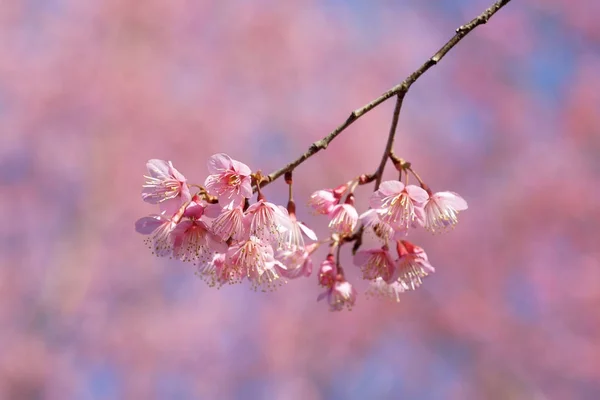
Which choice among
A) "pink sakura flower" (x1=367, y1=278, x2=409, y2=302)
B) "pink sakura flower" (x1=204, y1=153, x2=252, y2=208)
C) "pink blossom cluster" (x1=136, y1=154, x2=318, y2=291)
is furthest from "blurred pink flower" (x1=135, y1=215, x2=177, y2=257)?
"pink sakura flower" (x1=367, y1=278, x2=409, y2=302)

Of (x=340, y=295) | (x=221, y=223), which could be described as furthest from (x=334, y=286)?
(x=221, y=223)

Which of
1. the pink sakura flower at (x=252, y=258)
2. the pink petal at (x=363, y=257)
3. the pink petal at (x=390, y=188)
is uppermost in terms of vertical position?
the pink petal at (x=390, y=188)

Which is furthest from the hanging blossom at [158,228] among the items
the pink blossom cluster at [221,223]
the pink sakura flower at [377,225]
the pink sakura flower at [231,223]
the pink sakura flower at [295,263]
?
the pink sakura flower at [377,225]

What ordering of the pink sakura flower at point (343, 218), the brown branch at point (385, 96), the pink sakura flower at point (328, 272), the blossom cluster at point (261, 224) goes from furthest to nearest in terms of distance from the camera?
the pink sakura flower at point (328, 272)
the pink sakura flower at point (343, 218)
the blossom cluster at point (261, 224)
the brown branch at point (385, 96)

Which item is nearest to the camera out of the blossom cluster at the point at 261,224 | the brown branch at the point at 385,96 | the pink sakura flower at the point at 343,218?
the brown branch at the point at 385,96

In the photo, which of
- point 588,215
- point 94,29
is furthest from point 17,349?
point 588,215

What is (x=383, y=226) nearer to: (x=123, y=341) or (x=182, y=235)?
(x=182, y=235)

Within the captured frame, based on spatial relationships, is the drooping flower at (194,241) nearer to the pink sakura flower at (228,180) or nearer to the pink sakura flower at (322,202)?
the pink sakura flower at (228,180)
